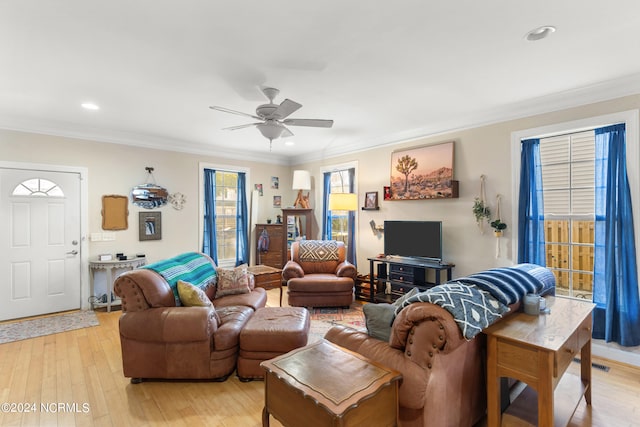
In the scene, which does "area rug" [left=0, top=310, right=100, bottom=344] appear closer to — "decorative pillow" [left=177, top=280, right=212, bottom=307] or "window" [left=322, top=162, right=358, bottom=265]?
"decorative pillow" [left=177, top=280, right=212, bottom=307]

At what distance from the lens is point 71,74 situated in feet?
9.24

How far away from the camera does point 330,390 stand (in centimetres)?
143

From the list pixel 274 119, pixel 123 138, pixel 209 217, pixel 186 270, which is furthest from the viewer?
pixel 209 217

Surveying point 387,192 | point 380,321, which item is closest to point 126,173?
point 387,192

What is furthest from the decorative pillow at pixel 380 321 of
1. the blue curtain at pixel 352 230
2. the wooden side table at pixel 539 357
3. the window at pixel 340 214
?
the window at pixel 340 214

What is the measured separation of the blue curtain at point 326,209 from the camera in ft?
19.9

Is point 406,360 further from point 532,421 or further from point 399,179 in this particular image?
point 399,179

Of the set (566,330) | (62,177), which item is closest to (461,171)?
(566,330)

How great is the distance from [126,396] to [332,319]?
2.40 meters

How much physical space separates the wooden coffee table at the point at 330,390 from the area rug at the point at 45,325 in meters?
3.54

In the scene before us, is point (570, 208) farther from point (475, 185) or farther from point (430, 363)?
point (430, 363)

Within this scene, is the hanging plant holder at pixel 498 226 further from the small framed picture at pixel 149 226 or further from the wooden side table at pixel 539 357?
the small framed picture at pixel 149 226

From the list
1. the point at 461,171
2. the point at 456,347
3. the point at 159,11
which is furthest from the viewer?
the point at 461,171

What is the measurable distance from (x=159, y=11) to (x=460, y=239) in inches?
156
